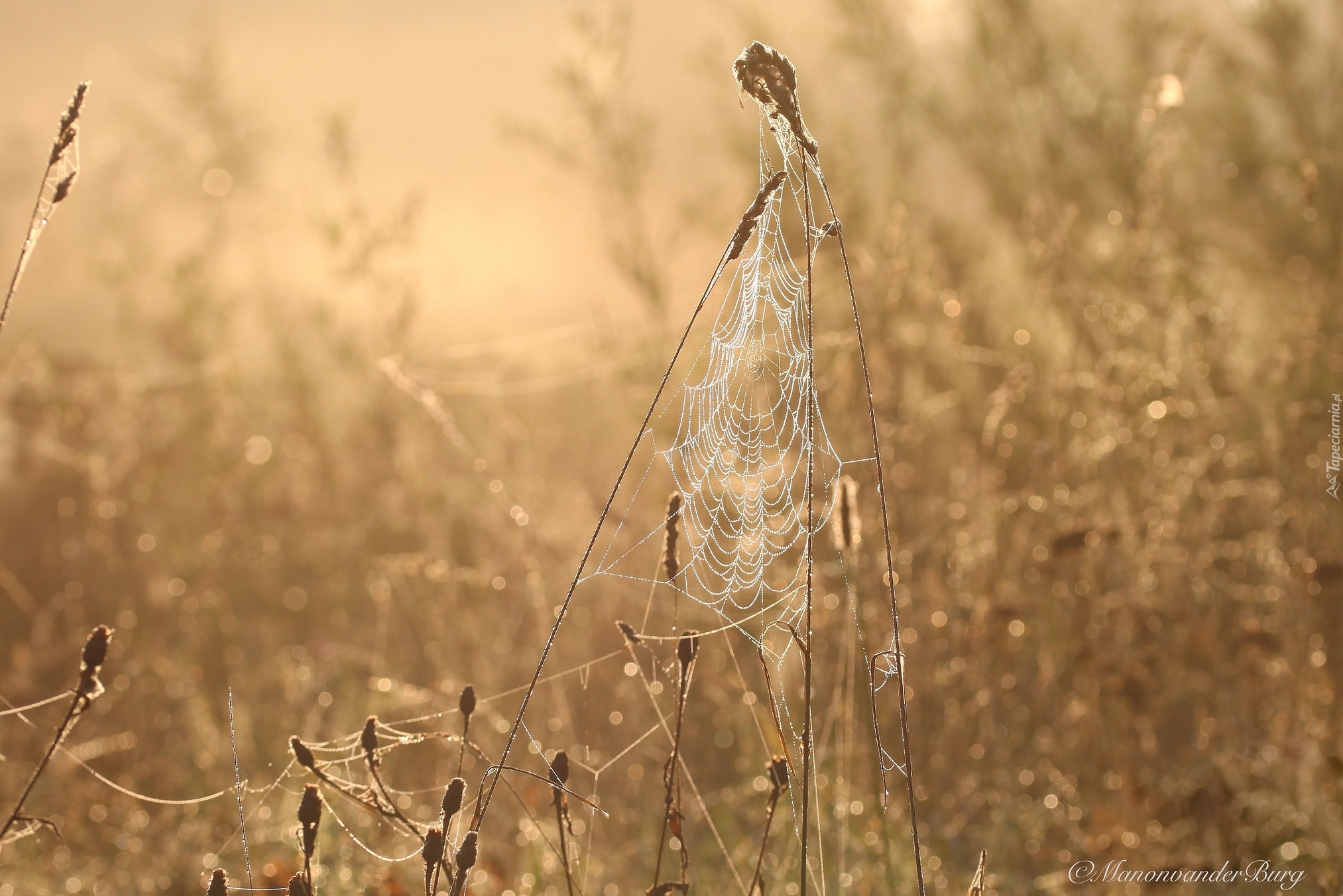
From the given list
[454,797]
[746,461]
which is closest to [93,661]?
[454,797]

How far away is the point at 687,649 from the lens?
1.08 meters

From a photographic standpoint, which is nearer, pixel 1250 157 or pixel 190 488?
pixel 190 488

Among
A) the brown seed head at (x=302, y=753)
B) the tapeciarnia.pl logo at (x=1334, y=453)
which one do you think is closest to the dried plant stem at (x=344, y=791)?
the brown seed head at (x=302, y=753)

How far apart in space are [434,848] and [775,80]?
0.82 metres

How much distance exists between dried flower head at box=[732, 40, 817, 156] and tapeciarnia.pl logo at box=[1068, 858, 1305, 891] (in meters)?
1.69

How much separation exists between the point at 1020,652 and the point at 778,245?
1.37 metres

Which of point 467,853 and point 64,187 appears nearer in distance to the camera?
point 467,853

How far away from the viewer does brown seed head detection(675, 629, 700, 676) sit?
1.08 m

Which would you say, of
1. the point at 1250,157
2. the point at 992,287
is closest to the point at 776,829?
the point at 992,287

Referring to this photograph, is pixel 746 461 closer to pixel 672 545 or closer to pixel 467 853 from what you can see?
pixel 672 545

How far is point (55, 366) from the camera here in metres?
6.42

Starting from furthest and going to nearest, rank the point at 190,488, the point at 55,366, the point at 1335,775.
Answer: the point at 55,366, the point at 190,488, the point at 1335,775

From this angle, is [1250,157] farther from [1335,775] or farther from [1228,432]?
[1335,775]

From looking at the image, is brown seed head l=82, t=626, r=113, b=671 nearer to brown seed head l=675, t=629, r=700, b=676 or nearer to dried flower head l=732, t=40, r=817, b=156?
brown seed head l=675, t=629, r=700, b=676
